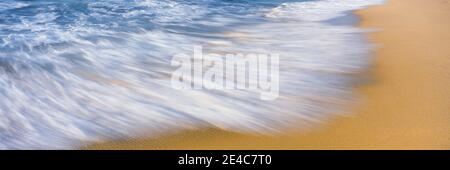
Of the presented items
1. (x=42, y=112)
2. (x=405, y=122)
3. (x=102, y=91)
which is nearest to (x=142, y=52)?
(x=102, y=91)

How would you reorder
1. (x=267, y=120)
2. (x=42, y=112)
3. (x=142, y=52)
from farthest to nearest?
(x=142, y=52) → (x=42, y=112) → (x=267, y=120)

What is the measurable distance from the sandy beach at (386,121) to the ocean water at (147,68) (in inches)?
5.4

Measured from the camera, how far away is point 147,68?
14.1ft

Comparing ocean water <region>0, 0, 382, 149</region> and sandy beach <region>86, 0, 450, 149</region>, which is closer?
sandy beach <region>86, 0, 450, 149</region>

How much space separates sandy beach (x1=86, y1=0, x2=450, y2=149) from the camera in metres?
2.62

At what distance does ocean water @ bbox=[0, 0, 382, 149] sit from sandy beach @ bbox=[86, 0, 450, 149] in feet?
0.45

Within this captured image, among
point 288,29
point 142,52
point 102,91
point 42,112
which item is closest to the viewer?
point 42,112

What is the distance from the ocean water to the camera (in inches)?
117

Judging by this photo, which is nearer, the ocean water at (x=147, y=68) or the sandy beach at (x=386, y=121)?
the sandy beach at (x=386, y=121)

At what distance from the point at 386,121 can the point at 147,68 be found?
2.42 m

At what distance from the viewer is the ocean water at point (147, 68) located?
2.98 m
